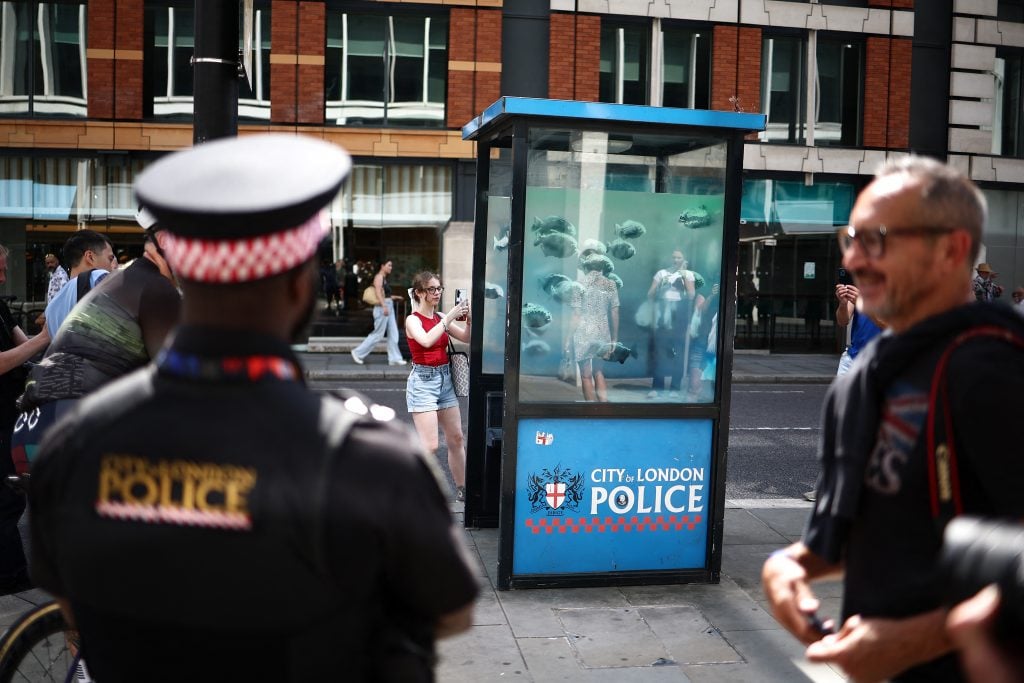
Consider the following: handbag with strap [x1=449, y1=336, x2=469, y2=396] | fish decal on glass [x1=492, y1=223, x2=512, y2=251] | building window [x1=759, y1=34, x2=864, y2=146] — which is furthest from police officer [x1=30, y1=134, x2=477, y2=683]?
building window [x1=759, y1=34, x2=864, y2=146]

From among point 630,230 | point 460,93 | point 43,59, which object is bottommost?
point 630,230

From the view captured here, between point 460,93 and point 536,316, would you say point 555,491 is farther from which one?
point 460,93

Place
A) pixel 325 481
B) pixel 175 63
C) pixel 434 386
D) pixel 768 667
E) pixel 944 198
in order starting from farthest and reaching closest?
pixel 175 63
pixel 434 386
pixel 768 667
pixel 944 198
pixel 325 481

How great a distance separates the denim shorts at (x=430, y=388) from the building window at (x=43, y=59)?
1457 centimetres

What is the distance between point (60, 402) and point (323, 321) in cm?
1601

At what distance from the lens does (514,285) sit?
5.36 metres

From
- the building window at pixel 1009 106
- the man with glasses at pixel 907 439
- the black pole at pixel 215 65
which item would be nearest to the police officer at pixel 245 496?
the man with glasses at pixel 907 439

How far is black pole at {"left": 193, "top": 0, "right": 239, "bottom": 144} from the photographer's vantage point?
4223mm

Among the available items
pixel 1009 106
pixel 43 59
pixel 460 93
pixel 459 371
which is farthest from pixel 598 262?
pixel 1009 106

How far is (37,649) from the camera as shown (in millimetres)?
3252

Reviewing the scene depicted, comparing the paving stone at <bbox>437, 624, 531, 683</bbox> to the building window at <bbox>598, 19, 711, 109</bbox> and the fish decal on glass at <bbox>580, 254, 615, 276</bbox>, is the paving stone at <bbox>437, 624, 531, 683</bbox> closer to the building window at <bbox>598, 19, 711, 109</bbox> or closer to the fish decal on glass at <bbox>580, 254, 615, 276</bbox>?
the fish decal on glass at <bbox>580, 254, 615, 276</bbox>

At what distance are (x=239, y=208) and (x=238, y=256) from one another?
8 cm

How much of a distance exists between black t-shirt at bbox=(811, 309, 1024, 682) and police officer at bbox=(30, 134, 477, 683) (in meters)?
0.91

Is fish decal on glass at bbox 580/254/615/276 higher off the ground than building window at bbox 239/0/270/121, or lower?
lower
